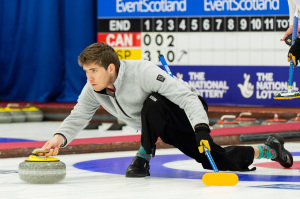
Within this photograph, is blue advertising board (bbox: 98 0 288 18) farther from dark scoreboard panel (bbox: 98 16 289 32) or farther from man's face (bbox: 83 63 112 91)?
man's face (bbox: 83 63 112 91)

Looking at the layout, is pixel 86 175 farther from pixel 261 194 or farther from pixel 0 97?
pixel 0 97

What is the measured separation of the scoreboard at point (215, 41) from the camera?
7.57 m

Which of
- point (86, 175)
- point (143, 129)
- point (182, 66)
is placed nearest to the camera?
point (143, 129)

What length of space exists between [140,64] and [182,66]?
4.09 metres

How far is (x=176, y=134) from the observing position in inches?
159

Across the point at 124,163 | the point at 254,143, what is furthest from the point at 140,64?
the point at 254,143

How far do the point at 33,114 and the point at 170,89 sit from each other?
185 inches

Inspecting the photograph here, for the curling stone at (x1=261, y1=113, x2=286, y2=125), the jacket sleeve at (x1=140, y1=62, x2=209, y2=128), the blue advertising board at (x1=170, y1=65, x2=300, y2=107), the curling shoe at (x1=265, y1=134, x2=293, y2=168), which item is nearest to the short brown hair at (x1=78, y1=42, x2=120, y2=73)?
the jacket sleeve at (x1=140, y1=62, x2=209, y2=128)

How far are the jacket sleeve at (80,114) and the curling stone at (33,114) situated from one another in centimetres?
429

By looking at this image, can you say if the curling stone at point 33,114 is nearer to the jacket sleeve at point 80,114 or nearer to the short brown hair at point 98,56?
the jacket sleeve at point 80,114

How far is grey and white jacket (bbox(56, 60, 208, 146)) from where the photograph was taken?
3824mm

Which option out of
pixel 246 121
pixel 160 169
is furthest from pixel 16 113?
pixel 160 169

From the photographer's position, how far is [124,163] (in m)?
4.75

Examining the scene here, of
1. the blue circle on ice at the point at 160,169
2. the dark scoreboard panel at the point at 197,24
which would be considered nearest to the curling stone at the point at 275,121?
the dark scoreboard panel at the point at 197,24
